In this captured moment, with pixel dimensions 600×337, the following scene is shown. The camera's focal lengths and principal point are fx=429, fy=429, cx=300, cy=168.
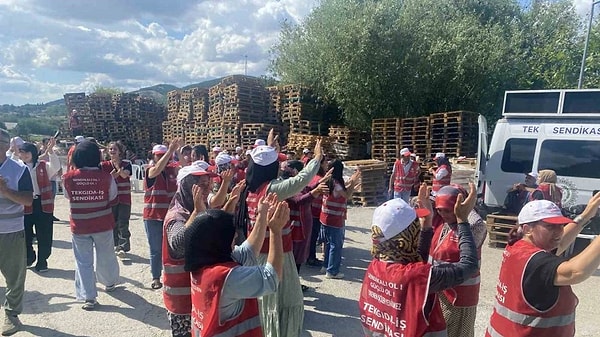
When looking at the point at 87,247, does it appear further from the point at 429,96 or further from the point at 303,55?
the point at 303,55

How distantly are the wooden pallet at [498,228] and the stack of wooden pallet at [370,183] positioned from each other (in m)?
5.11

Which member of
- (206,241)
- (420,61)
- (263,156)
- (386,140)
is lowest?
(206,241)

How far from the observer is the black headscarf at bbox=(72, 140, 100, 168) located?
4.99 m

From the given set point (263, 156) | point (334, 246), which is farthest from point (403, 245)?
point (334, 246)

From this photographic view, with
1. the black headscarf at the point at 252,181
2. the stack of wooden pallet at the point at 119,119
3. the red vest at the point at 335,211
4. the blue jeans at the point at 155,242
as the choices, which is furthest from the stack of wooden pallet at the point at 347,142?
the black headscarf at the point at 252,181

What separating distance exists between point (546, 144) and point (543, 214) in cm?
658

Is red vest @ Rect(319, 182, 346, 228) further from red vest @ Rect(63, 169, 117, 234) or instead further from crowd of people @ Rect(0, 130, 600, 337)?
red vest @ Rect(63, 169, 117, 234)

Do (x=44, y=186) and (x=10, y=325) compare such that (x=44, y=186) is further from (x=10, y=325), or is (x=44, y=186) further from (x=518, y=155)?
(x=518, y=155)

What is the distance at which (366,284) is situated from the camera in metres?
2.49

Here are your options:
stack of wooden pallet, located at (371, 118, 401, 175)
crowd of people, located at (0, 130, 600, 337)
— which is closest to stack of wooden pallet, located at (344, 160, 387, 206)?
stack of wooden pallet, located at (371, 118, 401, 175)

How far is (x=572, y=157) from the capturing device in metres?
7.86

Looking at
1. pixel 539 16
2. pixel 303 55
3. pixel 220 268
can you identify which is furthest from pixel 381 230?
pixel 539 16

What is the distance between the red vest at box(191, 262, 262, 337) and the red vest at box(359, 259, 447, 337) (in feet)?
2.26

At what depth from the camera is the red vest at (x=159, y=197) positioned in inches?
225
